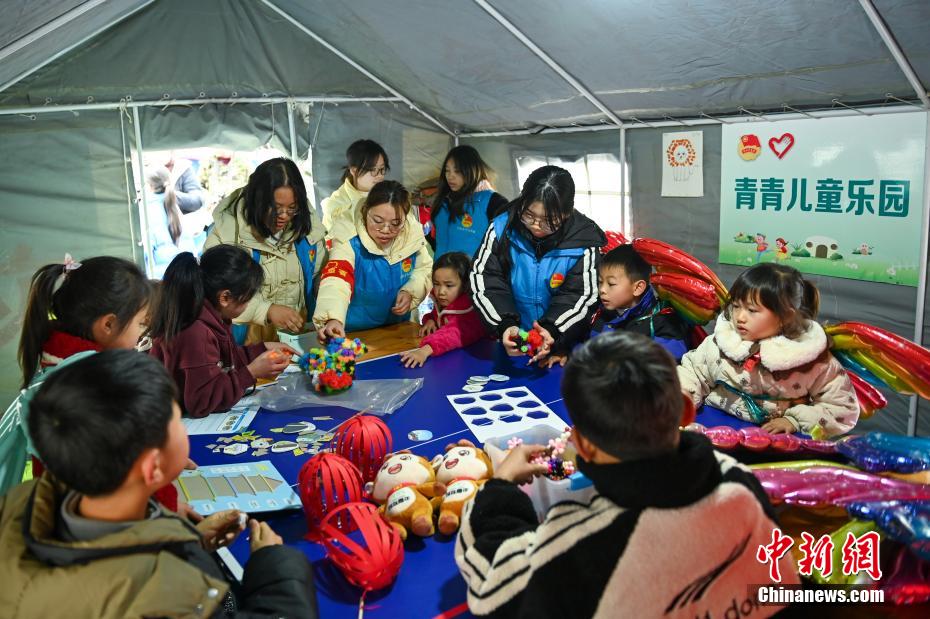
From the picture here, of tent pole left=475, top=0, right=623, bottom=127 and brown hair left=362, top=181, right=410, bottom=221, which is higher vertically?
tent pole left=475, top=0, right=623, bottom=127

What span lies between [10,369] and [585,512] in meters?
5.42

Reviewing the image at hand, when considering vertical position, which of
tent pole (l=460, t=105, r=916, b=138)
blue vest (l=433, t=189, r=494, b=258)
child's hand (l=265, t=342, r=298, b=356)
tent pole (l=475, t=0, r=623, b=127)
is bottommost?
child's hand (l=265, t=342, r=298, b=356)

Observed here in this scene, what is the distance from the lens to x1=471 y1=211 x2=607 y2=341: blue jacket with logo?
3.29m

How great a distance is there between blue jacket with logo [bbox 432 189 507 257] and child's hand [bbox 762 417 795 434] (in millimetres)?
2679

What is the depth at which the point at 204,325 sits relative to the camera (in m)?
2.64

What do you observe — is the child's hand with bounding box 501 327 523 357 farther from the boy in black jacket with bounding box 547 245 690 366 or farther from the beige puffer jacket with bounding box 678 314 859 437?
the beige puffer jacket with bounding box 678 314 859 437

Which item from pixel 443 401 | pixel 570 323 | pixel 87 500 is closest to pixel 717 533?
pixel 87 500

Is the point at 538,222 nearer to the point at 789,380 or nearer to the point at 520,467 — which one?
the point at 789,380

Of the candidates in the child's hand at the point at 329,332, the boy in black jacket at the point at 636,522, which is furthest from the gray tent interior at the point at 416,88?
the boy in black jacket at the point at 636,522

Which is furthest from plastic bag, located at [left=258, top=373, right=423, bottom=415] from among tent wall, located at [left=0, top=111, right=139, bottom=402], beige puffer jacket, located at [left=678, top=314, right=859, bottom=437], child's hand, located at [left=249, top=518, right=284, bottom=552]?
tent wall, located at [left=0, top=111, right=139, bottom=402]

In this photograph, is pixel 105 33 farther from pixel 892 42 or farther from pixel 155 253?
pixel 892 42

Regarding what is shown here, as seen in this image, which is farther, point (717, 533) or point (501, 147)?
point (501, 147)

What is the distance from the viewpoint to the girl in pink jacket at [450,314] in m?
3.46

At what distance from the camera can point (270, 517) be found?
1.99 meters
